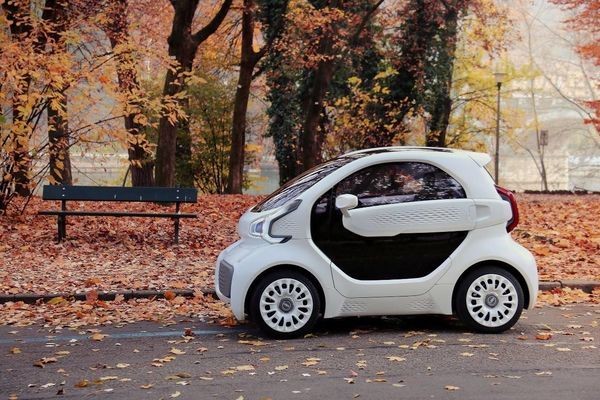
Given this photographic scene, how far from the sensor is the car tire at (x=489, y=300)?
796cm

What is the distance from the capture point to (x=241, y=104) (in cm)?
3086

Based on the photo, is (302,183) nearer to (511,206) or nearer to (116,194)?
(511,206)

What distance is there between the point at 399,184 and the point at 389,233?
48 centimetres

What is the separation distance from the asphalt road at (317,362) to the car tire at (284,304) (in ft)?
0.44

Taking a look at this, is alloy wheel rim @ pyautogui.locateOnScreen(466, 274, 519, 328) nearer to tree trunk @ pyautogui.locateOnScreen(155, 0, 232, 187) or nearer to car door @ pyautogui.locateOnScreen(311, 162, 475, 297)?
car door @ pyautogui.locateOnScreen(311, 162, 475, 297)

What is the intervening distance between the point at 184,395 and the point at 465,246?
10.7 ft

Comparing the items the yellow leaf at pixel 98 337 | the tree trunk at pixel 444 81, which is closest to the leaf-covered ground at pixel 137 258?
the yellow leaf at pixel 98 337

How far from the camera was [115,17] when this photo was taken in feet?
77.7

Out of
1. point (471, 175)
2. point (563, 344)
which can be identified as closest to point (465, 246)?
point (471, 175)

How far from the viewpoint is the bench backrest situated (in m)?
13.9

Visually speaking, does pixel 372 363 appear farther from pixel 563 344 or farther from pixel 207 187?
pixel 207 187

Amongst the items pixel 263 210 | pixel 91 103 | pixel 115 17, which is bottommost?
pixel 263 210

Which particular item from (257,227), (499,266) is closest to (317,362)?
(257,227)

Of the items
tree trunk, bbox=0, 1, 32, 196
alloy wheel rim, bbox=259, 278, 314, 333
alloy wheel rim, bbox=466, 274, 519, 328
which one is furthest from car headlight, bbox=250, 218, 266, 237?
tree trunk, bbox=0, 1, 32, 196
